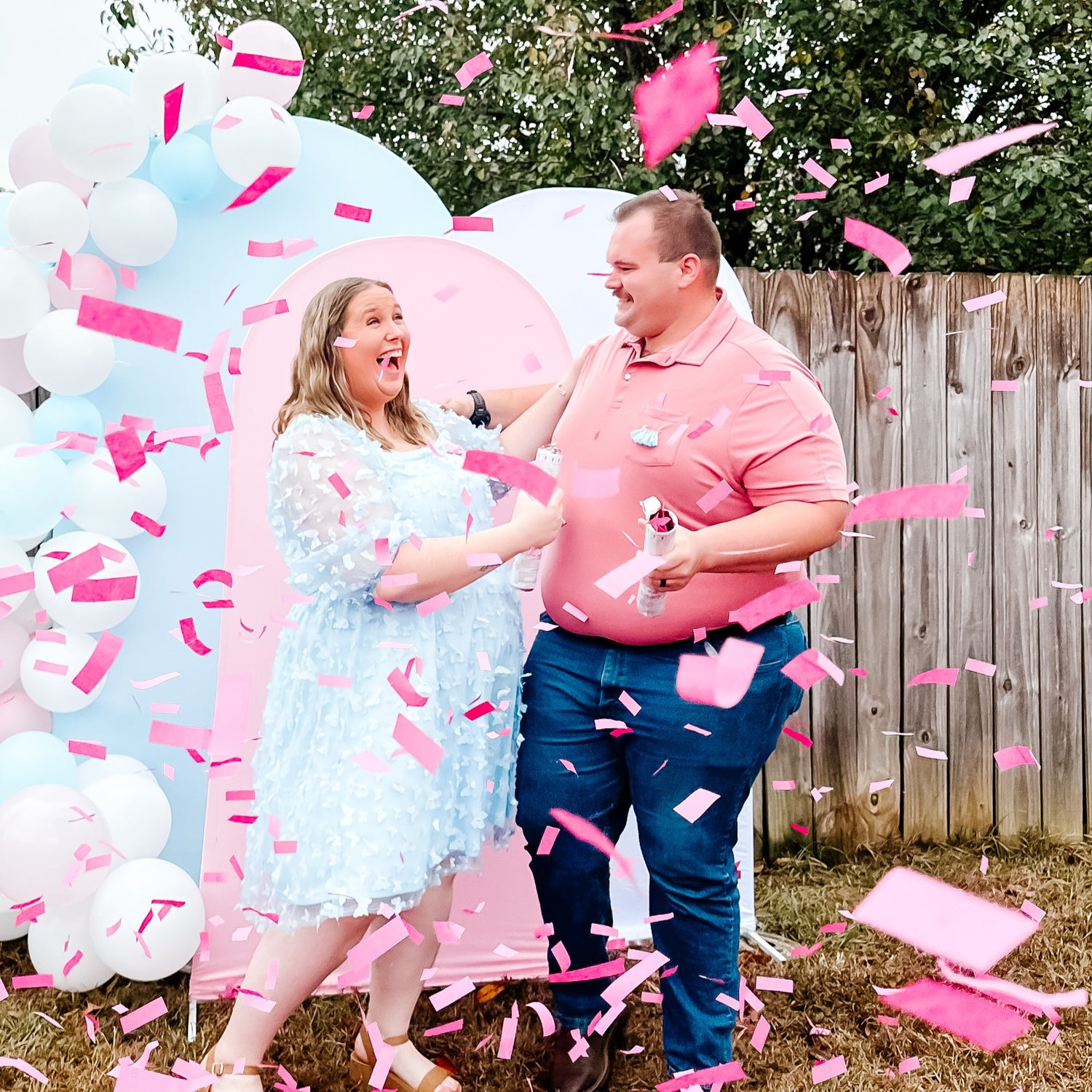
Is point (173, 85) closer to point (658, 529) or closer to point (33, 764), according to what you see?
point (33, 764)

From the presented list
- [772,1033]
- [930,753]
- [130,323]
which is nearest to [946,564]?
[930,753]

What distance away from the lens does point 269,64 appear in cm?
260

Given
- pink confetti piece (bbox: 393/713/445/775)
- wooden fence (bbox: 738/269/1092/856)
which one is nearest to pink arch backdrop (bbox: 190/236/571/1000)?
pink confetti piece (bbox: 393/713/445/775)

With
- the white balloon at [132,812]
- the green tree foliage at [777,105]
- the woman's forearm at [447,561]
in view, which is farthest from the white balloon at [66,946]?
the green tree foliage at [777,105]

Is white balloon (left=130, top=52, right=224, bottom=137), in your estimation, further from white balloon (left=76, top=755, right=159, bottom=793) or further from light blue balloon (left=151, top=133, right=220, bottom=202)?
white balloon (left=76, top=755, right=159, bottom=793)

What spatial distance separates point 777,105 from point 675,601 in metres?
3.98

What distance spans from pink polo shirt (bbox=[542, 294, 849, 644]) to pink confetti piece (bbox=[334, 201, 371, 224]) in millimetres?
930

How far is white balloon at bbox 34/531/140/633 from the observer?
2424 millimetres

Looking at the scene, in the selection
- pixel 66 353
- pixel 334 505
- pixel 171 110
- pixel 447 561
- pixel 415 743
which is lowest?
pixel 415 743

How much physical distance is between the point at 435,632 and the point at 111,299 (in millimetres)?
1285

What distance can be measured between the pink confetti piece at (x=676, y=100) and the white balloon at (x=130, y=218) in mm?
1432

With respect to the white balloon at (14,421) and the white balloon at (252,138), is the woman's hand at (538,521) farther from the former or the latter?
the white balloon at (14,421)

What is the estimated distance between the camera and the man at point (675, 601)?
1874 mm

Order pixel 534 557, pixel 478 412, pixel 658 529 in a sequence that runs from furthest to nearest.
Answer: pixel 478 412
pixel 534 557
pixel 658 529
